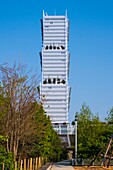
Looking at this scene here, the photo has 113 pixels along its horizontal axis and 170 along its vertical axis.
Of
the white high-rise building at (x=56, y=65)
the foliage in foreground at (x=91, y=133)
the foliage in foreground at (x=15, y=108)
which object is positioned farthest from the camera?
the white high-rise building at (x=56, y=65)

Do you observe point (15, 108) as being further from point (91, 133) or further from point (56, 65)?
point (56, 65)

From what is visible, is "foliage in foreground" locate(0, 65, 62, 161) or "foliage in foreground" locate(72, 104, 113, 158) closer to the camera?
"foliage in foreground" locate(0, 65, 62, 161)

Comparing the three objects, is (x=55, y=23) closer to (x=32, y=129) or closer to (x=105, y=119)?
(x=105, y=119)

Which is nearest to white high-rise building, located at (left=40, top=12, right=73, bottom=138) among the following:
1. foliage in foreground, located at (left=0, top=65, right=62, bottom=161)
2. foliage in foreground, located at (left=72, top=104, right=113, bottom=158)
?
foliage in foreground, located at (left=72, top=104, right=113, bottom=158)

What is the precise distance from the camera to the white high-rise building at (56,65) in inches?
6599

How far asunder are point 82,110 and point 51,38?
472 ft

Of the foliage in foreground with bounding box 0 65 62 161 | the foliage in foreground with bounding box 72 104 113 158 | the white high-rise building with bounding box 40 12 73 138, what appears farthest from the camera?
the white high-rise building with bounding box 40 12 73 138

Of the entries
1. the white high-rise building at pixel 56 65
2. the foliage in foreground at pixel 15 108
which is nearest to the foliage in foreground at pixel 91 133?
the foliage in foreground at pixel 15 108

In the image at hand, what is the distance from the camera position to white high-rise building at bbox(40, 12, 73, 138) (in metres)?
168

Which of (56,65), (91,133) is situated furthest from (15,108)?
(56,65)

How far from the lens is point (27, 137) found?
26328 mm

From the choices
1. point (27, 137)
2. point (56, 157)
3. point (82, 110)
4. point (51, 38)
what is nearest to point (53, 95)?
point (51, 38)

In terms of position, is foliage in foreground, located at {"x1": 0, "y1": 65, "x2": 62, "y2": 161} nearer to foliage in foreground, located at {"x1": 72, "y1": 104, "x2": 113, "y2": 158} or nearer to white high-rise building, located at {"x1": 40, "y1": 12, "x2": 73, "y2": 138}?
foliage in foreground, located at {"x1": 72, "y1": 104, "x2": 113, "y2": 158}

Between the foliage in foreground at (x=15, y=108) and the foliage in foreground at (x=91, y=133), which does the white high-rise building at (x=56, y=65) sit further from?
the foliage in foreground at (x=15, y=108)
